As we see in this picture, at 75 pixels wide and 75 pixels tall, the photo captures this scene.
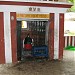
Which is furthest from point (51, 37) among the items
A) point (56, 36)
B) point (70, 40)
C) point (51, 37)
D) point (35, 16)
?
point (70, 40)

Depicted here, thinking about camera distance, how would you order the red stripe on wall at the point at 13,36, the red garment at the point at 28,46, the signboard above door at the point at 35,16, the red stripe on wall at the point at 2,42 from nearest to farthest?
the red stripe on wall at the point at 2,42 < the red stripe on wall at the point at 13,36 < the signboard above door at the point at 35,16 < the red garment at the point at 28,46

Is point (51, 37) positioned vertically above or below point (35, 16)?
below

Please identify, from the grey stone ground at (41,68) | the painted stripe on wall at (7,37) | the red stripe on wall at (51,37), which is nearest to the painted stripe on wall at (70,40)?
the red stripe on wall at (51,37)

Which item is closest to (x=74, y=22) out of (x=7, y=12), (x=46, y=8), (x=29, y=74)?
(x=46, y=8)

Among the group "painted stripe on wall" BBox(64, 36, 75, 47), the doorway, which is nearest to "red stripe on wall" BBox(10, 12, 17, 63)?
the doorway

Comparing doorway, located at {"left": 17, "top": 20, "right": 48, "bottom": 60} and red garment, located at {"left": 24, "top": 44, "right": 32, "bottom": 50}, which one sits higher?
doorway, located at {"left": 17, "top": 20, "right": 48, "bottom": 60}

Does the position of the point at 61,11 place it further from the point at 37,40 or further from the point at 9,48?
the point at 9,48

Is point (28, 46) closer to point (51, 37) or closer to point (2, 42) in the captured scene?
point (51, 37)

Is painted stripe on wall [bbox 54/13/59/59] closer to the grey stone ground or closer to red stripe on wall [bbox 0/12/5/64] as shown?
the grey stone ground

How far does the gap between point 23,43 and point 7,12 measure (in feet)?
10.7

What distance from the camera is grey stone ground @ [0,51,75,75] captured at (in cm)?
1084

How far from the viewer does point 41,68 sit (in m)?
11.6

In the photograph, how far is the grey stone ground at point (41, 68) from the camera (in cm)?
1084

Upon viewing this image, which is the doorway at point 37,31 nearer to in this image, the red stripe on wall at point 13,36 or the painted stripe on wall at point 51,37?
the painted stripe on wall at point 51,37
